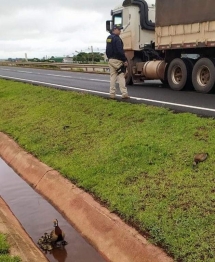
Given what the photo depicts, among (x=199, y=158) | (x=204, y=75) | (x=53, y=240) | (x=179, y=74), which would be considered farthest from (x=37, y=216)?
(x=179, y=74)

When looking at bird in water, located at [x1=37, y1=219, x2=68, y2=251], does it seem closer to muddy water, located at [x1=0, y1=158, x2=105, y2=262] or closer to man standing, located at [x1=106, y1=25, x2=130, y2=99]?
muddy water, located at [x1=0, y1=158, x2=105, y2=262]

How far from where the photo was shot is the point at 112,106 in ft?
30.8

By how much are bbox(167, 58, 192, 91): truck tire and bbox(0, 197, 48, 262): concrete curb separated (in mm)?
8396

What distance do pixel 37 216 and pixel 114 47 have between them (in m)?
5.39

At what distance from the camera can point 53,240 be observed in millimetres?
4988

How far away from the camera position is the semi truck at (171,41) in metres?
11.5

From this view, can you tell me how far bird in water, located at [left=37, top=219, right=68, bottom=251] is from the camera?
4941 mm

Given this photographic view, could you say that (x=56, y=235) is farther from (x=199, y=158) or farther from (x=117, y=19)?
(x=117, y=19)

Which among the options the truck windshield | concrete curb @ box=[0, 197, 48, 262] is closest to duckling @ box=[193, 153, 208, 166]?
concrete curb @ box=[0, 197, 48, 262]

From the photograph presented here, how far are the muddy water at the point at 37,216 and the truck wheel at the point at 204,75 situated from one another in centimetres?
637

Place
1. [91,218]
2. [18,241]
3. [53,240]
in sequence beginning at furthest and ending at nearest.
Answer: [91,218]
[53,240]
[18,241]

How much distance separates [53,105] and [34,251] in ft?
23.4

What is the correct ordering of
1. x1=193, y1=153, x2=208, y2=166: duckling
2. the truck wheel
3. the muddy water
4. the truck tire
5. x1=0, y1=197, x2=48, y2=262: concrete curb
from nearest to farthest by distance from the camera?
x1=0, y1=197, x2=48, y2=262: concrete curb, the muddy water, x1=193, y1=153, x2=208, y2=166: duckling, the truck wheel, the truck tire

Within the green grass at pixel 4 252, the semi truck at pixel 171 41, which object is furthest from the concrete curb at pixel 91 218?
the semi truck at pixel 171 41
